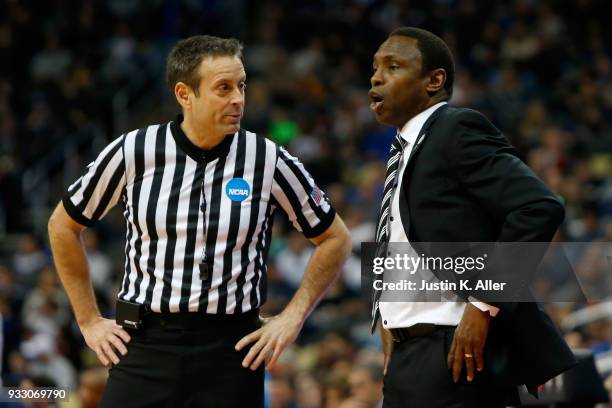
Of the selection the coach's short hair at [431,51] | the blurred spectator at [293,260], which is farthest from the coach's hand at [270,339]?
the blurred spectator at [293,260]

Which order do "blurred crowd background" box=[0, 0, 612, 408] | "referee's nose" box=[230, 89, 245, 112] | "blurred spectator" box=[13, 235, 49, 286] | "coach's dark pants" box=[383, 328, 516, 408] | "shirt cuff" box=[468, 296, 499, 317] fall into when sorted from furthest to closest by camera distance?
"blurred spectator" box=[13, 235, 49, 286], "blurred crowd background" box=[0, 0, 612, 408], "referee's nose" box=[230, 89, 245, 112], "coach's dark pants" box=[383, 328, 516, 408], "shirt cuff" box=[468, 296, 499, 317]

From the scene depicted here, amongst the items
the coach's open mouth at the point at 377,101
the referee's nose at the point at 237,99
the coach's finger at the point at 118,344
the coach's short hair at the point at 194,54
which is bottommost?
the coach's finger at the point at 118,344

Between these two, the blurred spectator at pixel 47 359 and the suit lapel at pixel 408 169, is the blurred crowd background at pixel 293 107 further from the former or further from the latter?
the suit lapel at pixel 408 169

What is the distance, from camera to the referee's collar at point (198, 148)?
4.23 meters

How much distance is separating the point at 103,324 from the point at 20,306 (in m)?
7.76

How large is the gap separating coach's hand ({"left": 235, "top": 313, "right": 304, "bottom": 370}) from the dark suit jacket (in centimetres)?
72

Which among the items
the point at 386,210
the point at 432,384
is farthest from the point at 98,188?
the point at 432,384

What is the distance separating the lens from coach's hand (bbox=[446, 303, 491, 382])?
3584 mm

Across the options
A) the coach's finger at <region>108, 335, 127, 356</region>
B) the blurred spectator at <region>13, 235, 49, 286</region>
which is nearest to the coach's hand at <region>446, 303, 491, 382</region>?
the coach's finger at <region>108, 335, 127, 356</region>

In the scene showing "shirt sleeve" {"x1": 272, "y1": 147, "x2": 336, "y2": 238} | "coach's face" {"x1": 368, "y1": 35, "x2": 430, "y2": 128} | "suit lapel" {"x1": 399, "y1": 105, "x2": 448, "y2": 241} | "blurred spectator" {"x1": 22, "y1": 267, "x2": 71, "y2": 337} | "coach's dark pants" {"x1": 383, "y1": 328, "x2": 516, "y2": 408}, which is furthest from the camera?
"blurred spectator" {"x1": 22, "y1": 267, "x2": 71, "y2": 337}

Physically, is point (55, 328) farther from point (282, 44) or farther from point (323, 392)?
point (282, 44)

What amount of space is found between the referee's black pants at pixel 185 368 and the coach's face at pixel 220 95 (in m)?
0.77

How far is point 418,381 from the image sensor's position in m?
3.72

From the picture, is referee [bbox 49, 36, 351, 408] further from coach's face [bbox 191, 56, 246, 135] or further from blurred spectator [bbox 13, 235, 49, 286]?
blurred spectator [bbox 13, 235, 49, 286]
